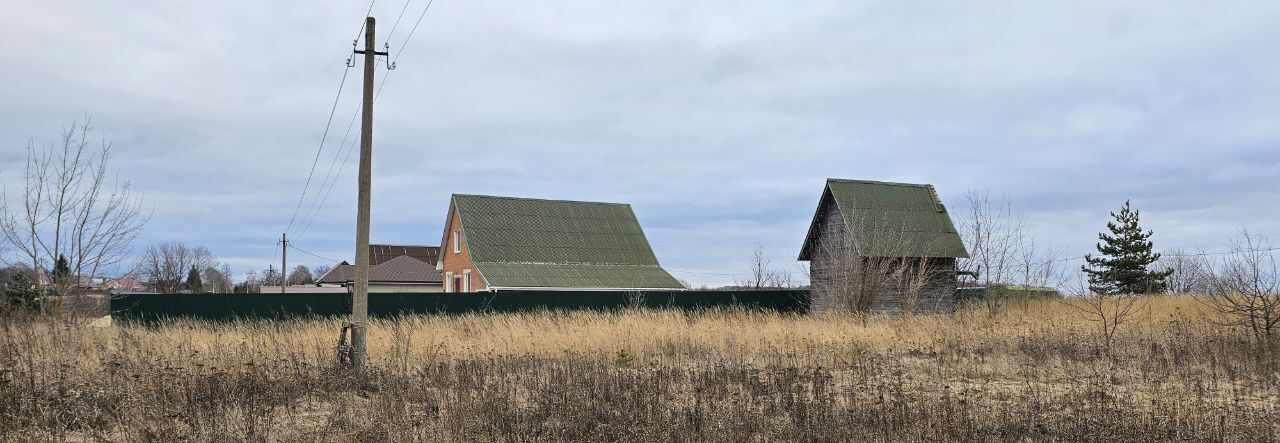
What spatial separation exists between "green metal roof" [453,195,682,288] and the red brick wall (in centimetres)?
75

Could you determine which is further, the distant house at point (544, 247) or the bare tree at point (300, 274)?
the bare tree at point (300, 274)

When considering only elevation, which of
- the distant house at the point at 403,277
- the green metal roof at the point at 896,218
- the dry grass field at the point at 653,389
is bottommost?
the dry grass field at the point at 653,389

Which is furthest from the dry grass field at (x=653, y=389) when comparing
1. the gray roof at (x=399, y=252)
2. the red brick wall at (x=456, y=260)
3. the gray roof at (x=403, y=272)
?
the gray roof at (x=399, y=252)

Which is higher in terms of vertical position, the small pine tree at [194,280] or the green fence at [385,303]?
the small pine tree at [194,280]

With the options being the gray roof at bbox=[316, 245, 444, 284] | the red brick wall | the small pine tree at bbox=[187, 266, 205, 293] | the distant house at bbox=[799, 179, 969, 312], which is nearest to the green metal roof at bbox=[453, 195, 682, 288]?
the red brick wall

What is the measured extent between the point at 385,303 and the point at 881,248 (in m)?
14.0

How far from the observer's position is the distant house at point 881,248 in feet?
80.0

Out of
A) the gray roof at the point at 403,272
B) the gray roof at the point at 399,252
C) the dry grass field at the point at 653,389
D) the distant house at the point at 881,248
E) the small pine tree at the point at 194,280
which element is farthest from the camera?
the small pine tree at the point at 194,280

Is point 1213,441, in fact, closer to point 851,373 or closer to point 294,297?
point 851,373

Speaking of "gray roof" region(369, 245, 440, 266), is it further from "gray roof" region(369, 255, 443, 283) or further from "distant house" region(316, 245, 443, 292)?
"gray roof" region(369, 255, 443, 283)

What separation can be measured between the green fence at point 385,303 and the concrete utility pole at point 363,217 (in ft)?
33.2

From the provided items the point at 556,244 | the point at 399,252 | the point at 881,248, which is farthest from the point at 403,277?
the point at 881,248

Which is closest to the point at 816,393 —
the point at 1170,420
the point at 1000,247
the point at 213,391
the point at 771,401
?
the point at 771,401

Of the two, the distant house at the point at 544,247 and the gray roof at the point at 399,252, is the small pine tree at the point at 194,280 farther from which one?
the distant house at the point at 544,247
